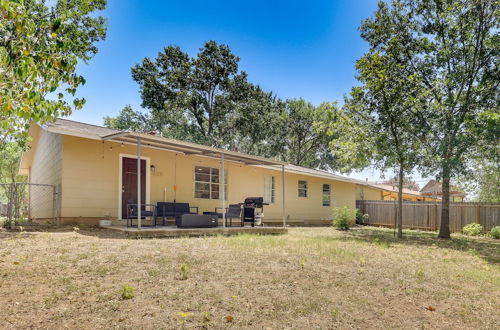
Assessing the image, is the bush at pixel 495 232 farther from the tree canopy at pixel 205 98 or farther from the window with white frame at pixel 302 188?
the tree canopy at pixel 205 98

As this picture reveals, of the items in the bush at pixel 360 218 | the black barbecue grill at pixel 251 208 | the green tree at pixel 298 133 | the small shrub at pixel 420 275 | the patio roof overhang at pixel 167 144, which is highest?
the green tree at pixel 298 133

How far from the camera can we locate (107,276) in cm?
469

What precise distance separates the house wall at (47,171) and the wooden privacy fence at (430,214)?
1284 centimetres

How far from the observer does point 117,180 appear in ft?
Answer: 35.1

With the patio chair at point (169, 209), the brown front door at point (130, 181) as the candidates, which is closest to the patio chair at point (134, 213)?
the patio chair at point (169, 209)

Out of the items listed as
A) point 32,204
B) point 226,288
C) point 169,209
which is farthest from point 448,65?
point 32,204

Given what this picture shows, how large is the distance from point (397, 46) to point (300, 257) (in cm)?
949

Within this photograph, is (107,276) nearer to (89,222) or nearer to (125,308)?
(125,308)

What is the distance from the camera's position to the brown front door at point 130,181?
1088 centimetres

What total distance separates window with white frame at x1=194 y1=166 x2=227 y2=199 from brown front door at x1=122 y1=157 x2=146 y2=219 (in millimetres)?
2109

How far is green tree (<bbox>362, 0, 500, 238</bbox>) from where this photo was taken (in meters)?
10.9

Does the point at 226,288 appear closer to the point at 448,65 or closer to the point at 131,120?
the point at 448,65

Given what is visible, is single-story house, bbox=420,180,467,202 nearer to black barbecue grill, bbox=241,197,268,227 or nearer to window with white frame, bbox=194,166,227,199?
black barbecue grill, bbox=241,197,268,227

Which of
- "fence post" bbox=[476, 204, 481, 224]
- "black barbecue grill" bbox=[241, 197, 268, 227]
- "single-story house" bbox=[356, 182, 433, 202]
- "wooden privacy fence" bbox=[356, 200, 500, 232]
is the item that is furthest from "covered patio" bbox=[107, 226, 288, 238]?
"single-story house" bbox=[356, 182, 433, 202]
